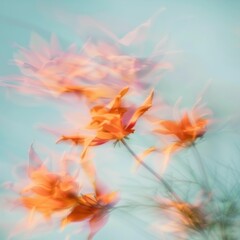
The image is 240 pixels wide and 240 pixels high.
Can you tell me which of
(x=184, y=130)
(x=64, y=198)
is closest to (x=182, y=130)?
(x=184, y=130)

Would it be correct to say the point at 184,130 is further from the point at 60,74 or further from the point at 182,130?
the point at 60,74

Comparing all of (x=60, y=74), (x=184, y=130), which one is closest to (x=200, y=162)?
(x=184, y=130)

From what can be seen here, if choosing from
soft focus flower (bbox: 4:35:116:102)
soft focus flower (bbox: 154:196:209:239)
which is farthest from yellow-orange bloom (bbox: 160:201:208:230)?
soft focus flower (bbox: 4:35:116:102)

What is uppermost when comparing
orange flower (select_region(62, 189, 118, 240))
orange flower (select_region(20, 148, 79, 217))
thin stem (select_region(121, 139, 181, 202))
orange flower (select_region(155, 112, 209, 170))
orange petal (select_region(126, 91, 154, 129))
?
orange petal (select_region(126, 91, 154, 129))

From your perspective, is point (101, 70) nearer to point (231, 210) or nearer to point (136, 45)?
point (136, 45)

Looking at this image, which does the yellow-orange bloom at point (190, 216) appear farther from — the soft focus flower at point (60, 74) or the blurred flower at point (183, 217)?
the soft focus flower at point (60, 74)

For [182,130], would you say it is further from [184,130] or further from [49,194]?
[49,194]

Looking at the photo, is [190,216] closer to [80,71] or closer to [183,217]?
[183,217]

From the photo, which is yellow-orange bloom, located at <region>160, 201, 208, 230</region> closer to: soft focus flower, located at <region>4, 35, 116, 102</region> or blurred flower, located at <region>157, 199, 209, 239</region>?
blurred flower, located at <region>157, 199, 209, 239</region>
